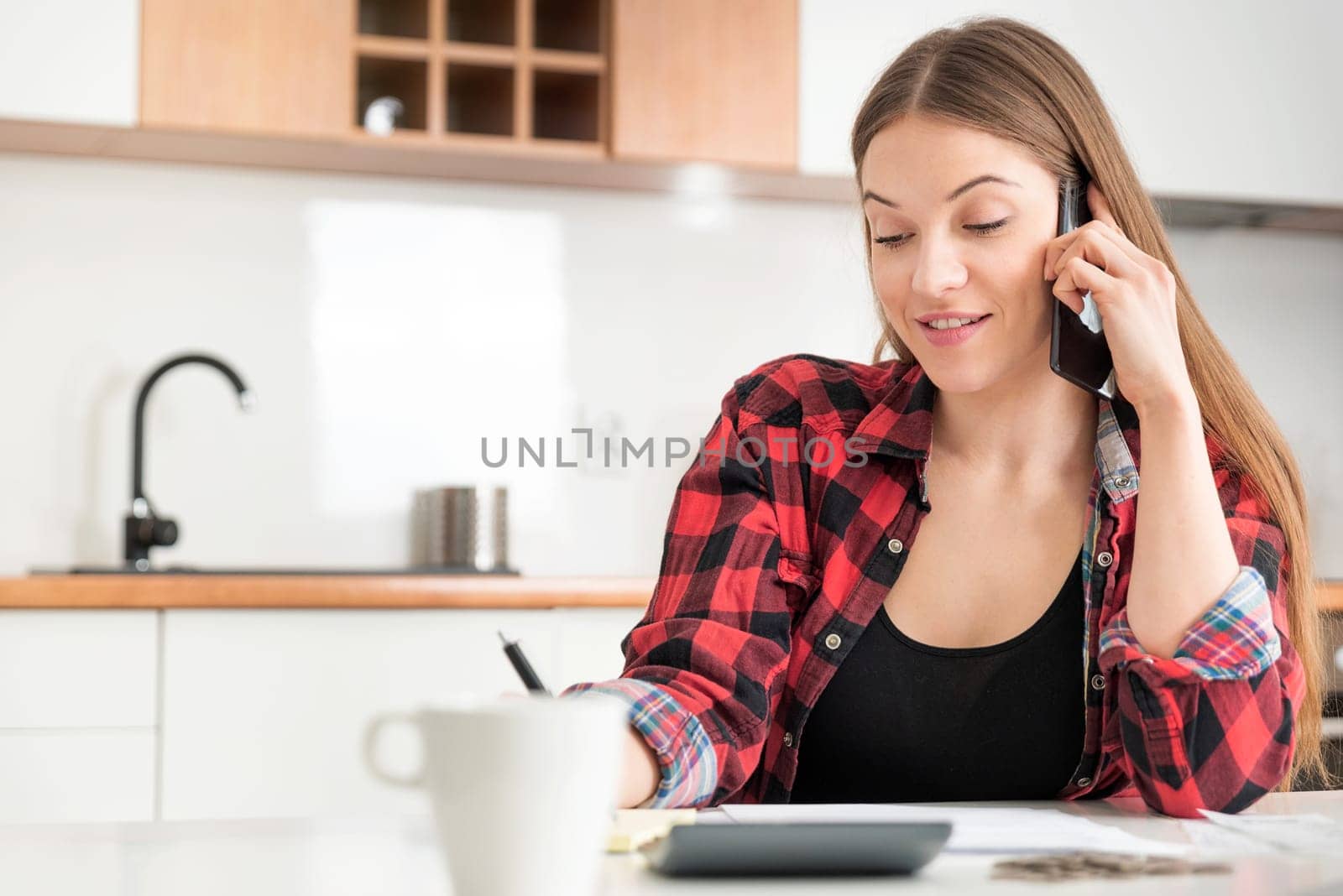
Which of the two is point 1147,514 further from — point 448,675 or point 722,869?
point 448,675

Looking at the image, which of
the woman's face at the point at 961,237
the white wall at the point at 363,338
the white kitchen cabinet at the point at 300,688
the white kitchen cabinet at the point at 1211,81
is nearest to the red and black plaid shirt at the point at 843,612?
the woman's face at the point at 961,237

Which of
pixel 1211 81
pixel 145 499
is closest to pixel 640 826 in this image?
pixel 145 499

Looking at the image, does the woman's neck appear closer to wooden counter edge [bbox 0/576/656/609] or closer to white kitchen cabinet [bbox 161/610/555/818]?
wooden counter edge [bbox 0/576/656/609]

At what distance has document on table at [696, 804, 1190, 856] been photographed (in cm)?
78

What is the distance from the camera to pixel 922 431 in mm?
1314

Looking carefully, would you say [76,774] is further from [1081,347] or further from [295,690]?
[1081,347]

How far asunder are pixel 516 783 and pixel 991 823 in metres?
0.40

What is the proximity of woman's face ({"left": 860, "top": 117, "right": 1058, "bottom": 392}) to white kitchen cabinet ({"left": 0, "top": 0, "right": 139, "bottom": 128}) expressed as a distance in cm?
160

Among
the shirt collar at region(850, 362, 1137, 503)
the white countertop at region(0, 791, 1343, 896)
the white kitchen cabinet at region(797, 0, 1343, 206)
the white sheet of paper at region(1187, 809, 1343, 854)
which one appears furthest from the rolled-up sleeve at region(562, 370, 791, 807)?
the white kitchen cabinet at region(797, 0, 1343, 206)

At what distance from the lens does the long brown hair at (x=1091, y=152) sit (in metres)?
1.21

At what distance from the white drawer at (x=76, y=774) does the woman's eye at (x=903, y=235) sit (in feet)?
4.58

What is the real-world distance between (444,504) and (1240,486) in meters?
1.72

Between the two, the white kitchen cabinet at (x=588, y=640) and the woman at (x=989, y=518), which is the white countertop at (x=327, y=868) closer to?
the woman at (x=989, y=518)

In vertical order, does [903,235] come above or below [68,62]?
below
